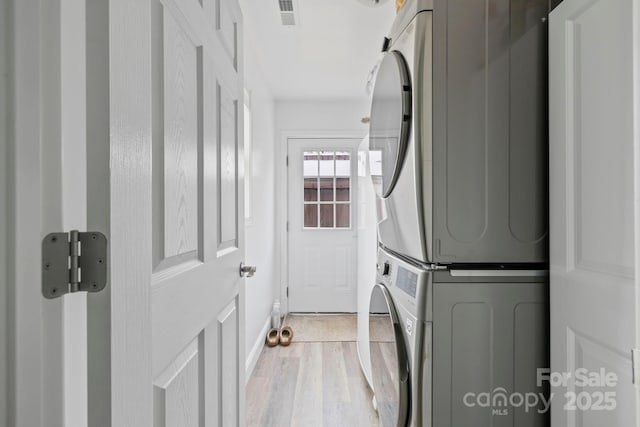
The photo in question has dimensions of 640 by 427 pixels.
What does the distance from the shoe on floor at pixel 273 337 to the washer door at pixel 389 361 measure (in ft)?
5.62

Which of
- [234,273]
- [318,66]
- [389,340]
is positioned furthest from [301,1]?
[389,340]

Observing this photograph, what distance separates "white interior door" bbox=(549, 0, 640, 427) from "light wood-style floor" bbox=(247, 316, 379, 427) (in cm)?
131

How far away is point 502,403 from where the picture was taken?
1006 millimetres

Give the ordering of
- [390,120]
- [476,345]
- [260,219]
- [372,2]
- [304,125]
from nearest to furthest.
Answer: [476,345] < [390,120] < [372,2] < [260,219] < [304,125]

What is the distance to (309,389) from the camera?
230 centimetres

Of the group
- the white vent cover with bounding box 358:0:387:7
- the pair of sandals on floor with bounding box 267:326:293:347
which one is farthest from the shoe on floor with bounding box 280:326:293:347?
the white vent cover with bounding box 358:0:387:7

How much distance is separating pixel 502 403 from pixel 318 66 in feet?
8.97

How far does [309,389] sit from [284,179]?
2.26 meters

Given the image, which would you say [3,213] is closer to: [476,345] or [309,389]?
[476,345]

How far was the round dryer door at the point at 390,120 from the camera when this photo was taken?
106cm

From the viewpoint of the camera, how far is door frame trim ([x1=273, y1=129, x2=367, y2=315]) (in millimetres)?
3947

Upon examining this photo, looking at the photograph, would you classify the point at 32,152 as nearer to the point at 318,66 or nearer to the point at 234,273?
the point at 234,273

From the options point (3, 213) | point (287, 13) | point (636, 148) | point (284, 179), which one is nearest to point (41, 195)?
point (3, 213)

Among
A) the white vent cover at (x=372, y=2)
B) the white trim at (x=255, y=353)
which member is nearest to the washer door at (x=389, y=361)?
the white trim at (x=255, y=353)
